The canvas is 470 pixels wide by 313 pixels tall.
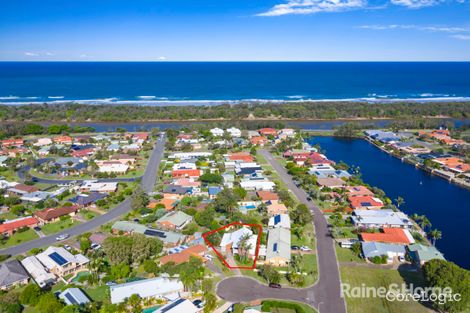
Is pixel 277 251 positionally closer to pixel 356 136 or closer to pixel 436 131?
pixel 356 136

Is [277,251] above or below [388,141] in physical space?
below

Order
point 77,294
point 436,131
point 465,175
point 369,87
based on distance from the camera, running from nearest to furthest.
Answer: point 77,294 < point 465,175 < point 436,131 < point 369,87

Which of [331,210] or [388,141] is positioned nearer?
[331,210]

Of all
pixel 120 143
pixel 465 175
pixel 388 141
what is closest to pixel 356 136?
pixel 388 141

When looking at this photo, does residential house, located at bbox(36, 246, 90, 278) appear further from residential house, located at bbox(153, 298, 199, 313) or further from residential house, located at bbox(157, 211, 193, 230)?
residential house, located at bbox(153, 298, 199, 313)

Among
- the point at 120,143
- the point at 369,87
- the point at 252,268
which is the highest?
the point at 369,87

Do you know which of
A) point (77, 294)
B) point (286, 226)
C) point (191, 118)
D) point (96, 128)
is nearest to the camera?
point (77, 294)

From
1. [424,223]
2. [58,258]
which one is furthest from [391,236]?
[58,258]
